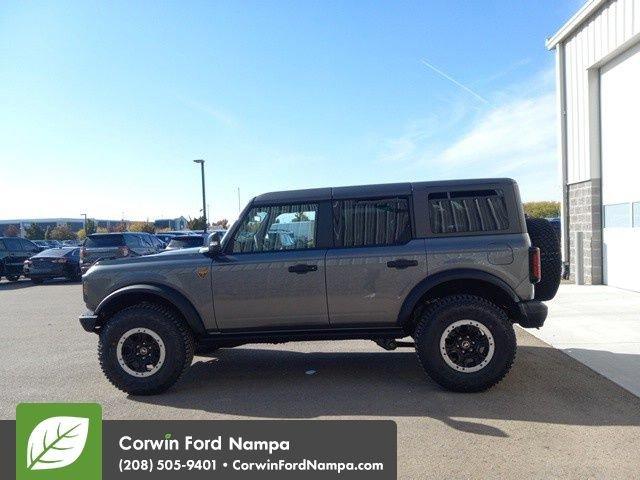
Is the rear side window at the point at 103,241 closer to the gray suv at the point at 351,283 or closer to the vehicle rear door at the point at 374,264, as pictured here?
the gray suv at the point at 351,283

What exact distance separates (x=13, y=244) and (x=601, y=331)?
19625 mm

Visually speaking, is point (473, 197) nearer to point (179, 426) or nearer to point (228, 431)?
point (228, 431)

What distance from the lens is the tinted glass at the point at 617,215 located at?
10188mm

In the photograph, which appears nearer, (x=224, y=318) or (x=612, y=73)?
(x=224, y=318)

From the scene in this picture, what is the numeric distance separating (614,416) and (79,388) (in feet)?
16.4

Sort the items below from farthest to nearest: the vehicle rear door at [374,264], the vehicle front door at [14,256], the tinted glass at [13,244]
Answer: the tinted glass at [13,244], the vehicle front door at [14,256], the vehicle rear door at [374,264]

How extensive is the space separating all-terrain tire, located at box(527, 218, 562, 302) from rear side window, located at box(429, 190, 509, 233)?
1.63 ft

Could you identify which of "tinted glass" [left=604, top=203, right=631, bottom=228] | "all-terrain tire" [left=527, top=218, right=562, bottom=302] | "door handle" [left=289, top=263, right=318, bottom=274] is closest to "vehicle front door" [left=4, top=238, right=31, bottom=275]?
"door handle" [left=289, top=263, right=318, bottom=274]

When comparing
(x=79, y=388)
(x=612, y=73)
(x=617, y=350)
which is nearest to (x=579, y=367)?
(x=617, y=350)

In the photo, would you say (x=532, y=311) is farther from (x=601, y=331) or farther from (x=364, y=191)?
(x=601, y=331)

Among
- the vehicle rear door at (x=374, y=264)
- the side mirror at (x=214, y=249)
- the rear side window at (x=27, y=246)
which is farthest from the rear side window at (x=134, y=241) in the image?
the vehicle rear door at (x=374, y=264)

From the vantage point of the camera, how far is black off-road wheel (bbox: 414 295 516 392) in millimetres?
4500

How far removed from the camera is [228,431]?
384cm

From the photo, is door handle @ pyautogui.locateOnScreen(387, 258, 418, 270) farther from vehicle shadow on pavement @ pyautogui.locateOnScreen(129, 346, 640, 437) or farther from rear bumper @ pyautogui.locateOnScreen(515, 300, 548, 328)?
vehicle shadow on pavement @ pyautogui.locateOnScreen(129, 346, 640, 437)
